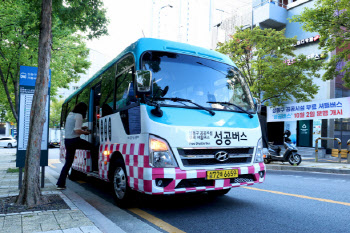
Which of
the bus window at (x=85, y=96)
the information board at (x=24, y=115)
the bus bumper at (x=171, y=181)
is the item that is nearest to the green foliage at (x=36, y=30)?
the information board at (x=24, y=115)

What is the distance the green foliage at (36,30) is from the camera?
7.34m

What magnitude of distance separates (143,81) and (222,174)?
1.82 metres

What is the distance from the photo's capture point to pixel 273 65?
767 inches

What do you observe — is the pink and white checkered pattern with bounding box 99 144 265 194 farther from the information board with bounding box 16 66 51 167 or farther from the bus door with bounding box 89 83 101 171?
the information board with bounding box 16 66 51 167

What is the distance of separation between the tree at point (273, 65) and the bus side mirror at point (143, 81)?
1577cm

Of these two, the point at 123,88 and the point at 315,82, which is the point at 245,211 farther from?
the point at 315,82

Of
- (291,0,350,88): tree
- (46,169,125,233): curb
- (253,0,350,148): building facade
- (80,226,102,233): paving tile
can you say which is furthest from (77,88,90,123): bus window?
(253,0,350,148): building facade

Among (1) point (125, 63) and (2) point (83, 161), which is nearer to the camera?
(1) point (125, 63)

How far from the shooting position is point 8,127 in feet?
233

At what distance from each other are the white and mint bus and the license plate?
1cm

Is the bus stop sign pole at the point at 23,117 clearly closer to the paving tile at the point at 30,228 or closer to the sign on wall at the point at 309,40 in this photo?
the paving tile at the point at 30,228

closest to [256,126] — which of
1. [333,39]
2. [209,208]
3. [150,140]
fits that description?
[209,208]

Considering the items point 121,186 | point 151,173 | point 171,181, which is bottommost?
point 121,186

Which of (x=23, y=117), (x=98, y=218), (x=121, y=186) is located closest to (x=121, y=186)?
(x=121, y=186)
